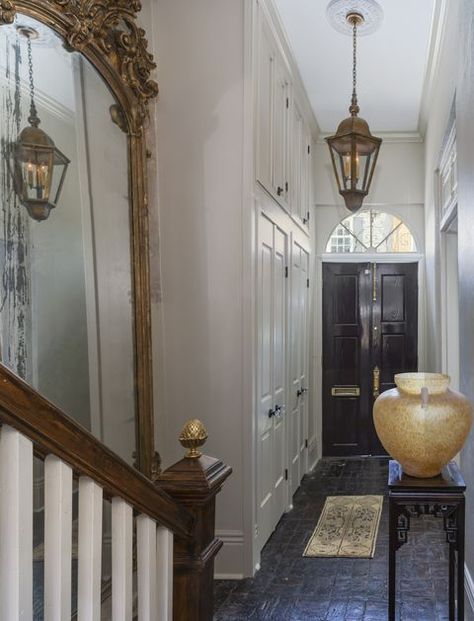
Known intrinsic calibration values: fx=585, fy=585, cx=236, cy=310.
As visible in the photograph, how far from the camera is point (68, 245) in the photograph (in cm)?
235

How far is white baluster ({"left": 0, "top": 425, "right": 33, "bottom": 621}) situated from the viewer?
0.95 meters

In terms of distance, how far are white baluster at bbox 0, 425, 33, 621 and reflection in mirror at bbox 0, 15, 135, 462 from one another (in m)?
1.09

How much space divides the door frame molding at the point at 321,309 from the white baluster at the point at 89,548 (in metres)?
5.33

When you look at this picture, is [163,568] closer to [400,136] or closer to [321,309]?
[321,309]

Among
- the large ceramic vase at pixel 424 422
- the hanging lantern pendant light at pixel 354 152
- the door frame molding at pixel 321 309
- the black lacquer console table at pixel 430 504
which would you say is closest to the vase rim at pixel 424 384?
the large ceramic vase at pixel 424 422

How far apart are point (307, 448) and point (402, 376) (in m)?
4.03

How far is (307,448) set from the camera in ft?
19.1

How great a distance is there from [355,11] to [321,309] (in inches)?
134

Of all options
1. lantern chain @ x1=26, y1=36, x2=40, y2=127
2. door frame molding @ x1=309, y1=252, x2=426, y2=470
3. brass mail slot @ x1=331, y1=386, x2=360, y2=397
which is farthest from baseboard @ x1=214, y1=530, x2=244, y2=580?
brass mail slot @ x1=331, y1=386, x2=360, y2=397

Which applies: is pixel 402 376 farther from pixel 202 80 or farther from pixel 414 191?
pixel 414 191

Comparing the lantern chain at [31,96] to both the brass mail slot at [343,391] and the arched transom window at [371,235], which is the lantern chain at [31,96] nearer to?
the arched transom window at [371,235]

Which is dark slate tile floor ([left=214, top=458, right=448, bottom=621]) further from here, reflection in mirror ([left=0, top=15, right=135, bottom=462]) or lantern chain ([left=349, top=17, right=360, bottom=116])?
lantern chain ([left=349, top=17, right=360, bottom=116])

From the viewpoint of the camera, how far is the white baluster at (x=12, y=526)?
948mm

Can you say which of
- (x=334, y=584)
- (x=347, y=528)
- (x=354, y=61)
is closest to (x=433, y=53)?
(x=354, y=61)
